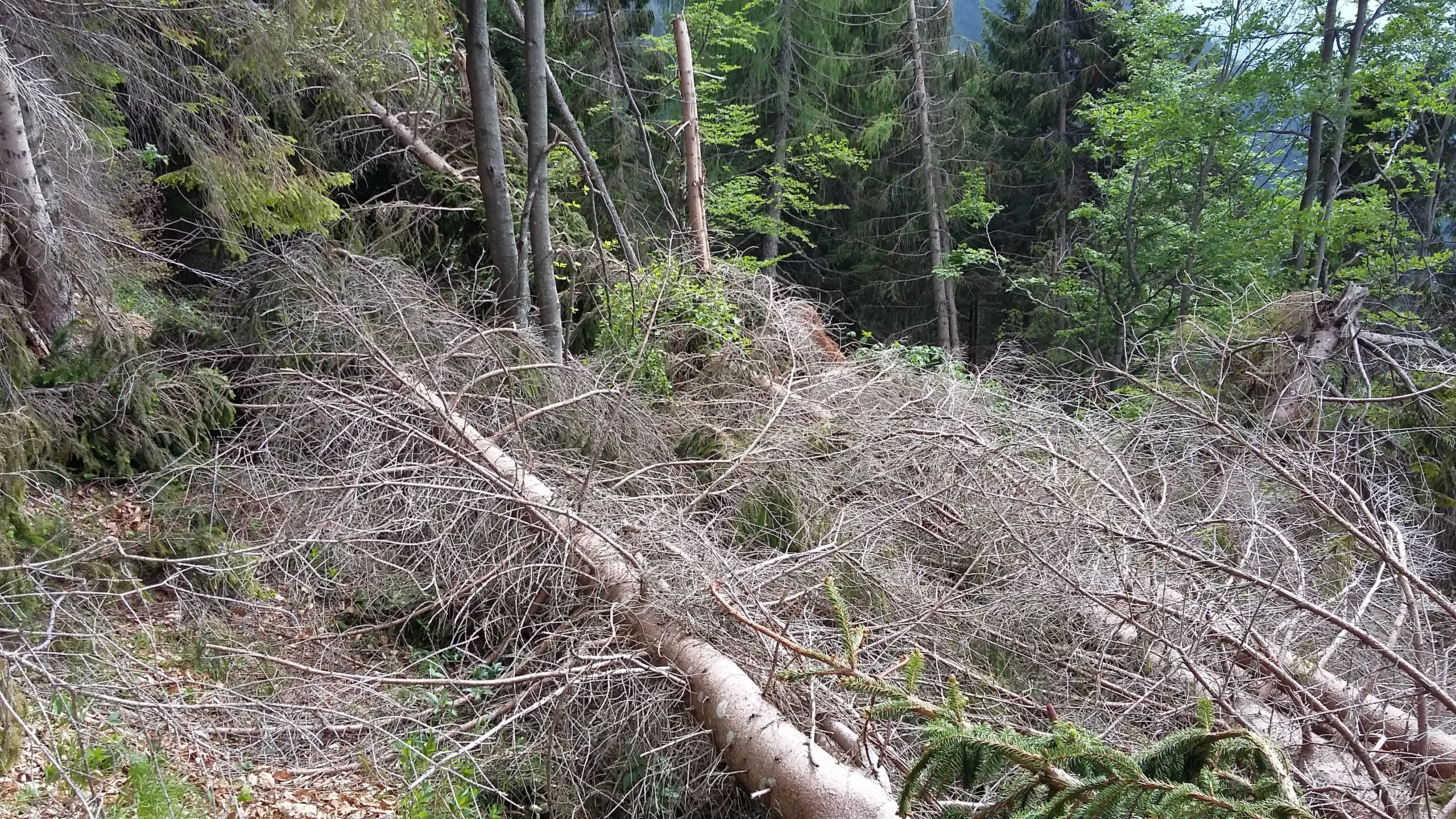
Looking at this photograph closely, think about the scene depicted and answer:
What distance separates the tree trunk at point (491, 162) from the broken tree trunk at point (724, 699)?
2.27 meters

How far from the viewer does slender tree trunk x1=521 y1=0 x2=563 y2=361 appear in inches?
281

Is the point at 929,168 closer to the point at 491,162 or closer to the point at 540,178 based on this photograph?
the point at 540,178

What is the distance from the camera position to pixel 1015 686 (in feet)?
13.7

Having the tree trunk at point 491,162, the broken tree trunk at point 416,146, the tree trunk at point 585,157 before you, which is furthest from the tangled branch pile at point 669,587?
the tree trunk at point 585,157

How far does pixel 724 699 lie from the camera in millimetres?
3402

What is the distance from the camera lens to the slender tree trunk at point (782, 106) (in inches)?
720

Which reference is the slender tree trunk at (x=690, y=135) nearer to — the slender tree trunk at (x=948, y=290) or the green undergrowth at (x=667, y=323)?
the green undergrowth at (x=667, y=323)

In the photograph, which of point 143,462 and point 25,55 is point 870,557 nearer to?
point 143,462

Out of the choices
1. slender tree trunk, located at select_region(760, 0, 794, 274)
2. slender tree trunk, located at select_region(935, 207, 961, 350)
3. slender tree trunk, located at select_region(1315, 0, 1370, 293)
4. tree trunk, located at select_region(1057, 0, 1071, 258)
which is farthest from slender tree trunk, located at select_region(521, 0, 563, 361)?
tree trunk, located at select_region(1057, 0, 1071, 258)

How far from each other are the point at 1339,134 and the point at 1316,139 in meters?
0.43

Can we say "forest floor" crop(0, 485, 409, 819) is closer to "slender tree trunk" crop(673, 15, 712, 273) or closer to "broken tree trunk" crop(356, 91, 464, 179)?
"broken tree trunk" crop(356, 91, 464, 179)

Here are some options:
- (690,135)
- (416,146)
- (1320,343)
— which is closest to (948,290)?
(690,135)

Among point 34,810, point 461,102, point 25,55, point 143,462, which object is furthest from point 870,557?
point 461,102

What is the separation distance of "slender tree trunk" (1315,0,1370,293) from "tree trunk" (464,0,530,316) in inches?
343
